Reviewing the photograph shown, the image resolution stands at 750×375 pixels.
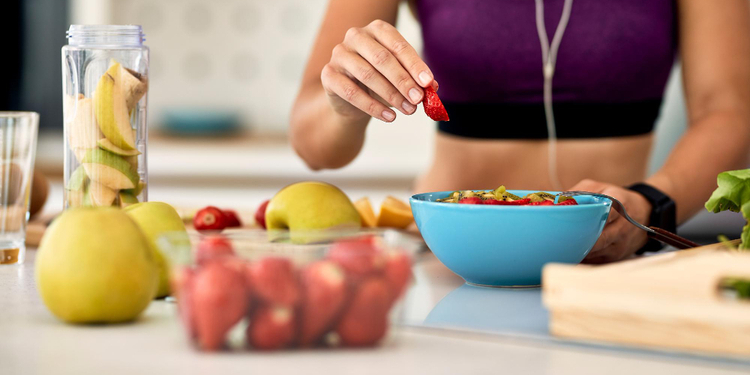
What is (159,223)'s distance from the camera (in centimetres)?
70

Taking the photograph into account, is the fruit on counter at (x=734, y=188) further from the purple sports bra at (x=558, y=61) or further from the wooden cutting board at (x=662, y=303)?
the purple sports bra at (x=558, y=61)

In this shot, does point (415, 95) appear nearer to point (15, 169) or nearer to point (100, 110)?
point (100, 110)

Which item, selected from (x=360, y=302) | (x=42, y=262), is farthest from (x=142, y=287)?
(x=360, y=302)

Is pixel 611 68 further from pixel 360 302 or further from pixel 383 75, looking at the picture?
pixel 360 302

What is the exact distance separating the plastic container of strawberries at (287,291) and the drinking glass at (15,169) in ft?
1.40

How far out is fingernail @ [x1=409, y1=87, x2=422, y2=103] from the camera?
2.65 feet

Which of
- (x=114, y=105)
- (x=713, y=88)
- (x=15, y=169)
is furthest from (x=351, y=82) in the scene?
(x=713, y=88)

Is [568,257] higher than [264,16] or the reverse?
the reverse

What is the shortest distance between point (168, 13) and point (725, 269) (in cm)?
336

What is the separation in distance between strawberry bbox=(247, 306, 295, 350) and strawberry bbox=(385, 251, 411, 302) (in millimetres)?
70

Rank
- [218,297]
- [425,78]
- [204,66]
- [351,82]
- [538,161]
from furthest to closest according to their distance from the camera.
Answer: [204,66] < [538,161] < [351,82] < [425,78] < [218,297]

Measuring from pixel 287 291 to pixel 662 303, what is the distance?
0.26 meters

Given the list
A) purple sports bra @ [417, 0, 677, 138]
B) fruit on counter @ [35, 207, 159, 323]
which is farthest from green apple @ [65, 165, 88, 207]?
purple sports bra @ [417, 0, 677, 138]

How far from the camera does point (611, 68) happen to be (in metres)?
1.41
